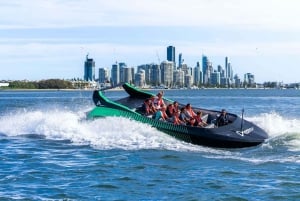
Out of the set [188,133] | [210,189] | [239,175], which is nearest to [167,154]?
[188,133]

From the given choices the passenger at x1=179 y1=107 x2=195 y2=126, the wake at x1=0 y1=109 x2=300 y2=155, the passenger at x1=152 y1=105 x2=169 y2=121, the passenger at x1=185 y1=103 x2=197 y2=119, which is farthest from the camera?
the passenger at x1=185 y1=103 x2=197 y2=119

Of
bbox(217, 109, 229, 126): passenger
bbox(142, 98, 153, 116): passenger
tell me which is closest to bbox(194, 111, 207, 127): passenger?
bbox(217, 109, 229, 126): passenger

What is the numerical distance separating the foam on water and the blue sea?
0.12 ft

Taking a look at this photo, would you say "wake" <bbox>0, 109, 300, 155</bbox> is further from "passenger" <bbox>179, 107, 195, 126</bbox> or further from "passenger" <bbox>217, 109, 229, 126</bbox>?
"passenger" <bbox>217, 109, 229, 126</bbox>

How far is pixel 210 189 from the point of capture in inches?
520

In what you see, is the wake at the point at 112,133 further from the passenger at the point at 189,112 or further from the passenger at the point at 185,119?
the passenger at the point at 189,112

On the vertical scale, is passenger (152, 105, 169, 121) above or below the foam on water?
above

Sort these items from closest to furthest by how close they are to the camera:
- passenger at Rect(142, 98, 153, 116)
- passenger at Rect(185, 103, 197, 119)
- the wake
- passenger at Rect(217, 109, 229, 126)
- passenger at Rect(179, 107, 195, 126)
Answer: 1. the wake
2. passenger at Rect(179, 107, 195, 126)
3. passenger at Rect(185, 103, 197, 119)
4. passenger at Rect(217, 109, 229, 126)
5. passenger at Rect(142, 98, 153, 116)

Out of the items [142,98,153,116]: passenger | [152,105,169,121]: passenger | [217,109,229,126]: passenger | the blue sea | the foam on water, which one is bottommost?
the blue sea

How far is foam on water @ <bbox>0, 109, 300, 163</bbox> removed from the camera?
65.6 feet

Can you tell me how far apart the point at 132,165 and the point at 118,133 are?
5.70 metres

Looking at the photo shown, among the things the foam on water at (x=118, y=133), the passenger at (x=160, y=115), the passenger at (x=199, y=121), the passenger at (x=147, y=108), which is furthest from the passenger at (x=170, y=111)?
the foam on water at (x=118, y=133)

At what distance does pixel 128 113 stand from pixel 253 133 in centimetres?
478

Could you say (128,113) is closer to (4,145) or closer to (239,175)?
(4,145)
